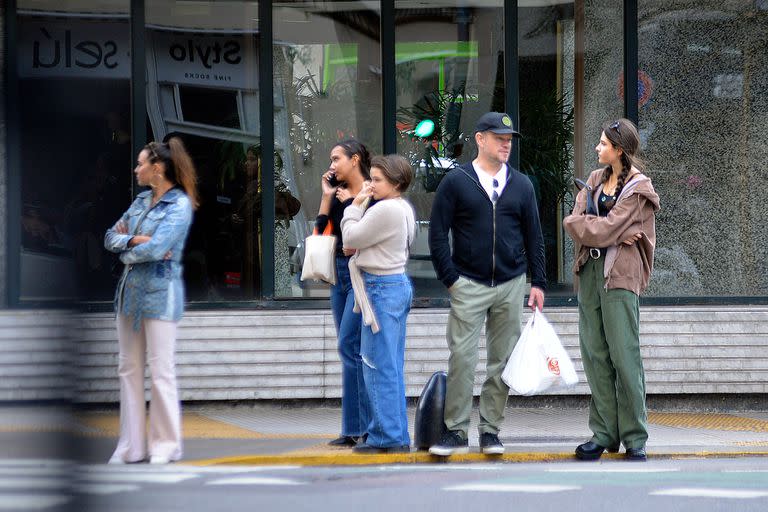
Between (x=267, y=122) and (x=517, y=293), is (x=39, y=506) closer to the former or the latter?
(x=517, y=293)

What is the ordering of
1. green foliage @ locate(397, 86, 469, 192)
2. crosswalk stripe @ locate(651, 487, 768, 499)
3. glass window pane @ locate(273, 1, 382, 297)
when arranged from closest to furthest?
crosswalk stripe @ locate(651, 487, 768, 499) → glass window pane @ locate(273, 1, 382, 297) → green foliage @ locate(397, 86, 469, 192)

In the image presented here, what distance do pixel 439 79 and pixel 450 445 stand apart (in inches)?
149

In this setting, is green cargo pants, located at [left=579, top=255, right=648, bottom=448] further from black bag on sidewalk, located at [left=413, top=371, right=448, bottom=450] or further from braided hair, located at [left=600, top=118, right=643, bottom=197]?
black bag on sidewalk, located at [left=413, top=371, right=448, bottom=450]

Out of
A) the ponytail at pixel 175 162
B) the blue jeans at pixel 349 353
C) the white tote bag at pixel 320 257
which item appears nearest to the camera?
the ponytail at pixel 175 162

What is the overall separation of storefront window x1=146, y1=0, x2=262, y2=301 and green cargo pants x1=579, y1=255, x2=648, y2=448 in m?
3.39

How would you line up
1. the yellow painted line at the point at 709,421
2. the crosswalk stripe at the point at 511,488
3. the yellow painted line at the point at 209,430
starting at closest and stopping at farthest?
the crosswalk stripe at the point at 511,488 < the yellow painted line at the point at 209,430 < the yellow painted line at the point at 709,421

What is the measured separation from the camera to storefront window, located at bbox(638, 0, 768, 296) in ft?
31.9

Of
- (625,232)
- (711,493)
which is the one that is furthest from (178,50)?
(711,493)

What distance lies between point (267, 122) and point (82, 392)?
790cm

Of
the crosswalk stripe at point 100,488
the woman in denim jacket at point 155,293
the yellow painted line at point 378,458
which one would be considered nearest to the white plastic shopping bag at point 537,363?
the yellow painted line at point 378,458

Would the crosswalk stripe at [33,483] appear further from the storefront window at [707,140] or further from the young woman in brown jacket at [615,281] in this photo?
the storefront window at [707,140]

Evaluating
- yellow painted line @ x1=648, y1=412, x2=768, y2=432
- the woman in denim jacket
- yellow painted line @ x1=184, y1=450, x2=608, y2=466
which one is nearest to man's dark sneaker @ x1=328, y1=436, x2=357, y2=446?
yellow painted line @ x1=184, y1=450, x2=608, y2=466

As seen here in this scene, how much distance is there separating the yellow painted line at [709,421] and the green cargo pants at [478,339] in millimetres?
2268

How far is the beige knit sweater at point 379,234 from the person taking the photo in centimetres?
659
